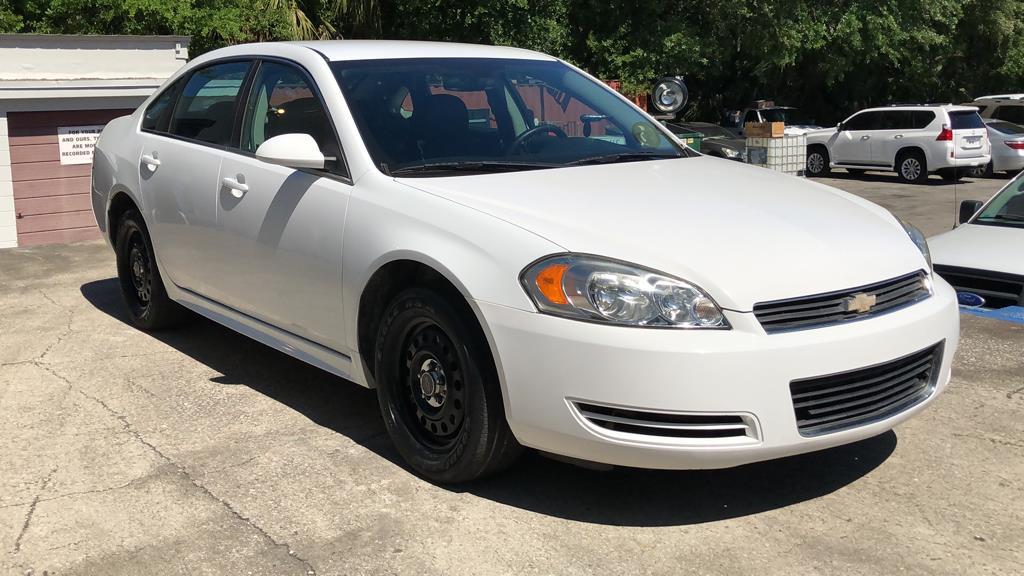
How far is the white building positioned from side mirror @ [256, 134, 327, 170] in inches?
320

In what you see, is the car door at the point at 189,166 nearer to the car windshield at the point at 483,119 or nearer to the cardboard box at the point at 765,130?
the car windshield at the point at 483,119

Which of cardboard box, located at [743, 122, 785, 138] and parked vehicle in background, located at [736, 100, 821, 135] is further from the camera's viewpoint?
parked vehicle in background, located at [736, 100, 821, 135]

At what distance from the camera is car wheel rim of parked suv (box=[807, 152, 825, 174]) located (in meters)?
23.0

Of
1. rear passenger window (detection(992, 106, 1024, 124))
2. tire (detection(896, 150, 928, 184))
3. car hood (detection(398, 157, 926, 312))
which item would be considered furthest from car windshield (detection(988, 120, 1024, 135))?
Result: car hood (detection(398, 157, 926, 312))

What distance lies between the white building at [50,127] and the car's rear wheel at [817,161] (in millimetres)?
14823

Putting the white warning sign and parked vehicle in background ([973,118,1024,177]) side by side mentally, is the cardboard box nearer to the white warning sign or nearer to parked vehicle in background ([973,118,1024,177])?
the white warning sign

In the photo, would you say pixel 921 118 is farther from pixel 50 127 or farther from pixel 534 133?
pixel 534 133

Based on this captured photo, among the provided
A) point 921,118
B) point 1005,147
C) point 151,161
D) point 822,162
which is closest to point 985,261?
→ point 151,161

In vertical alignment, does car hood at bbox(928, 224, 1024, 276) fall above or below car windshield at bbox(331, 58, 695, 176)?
below

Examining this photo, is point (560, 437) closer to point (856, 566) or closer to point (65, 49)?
point (856, 566)

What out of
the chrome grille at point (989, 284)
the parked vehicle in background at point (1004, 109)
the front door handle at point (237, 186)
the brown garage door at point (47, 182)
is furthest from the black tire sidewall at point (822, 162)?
the front door handle at point (237, 186)

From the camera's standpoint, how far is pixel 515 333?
11.8 feet

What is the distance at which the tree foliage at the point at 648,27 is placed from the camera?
1947cm

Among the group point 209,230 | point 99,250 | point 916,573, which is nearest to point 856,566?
point 916,573
